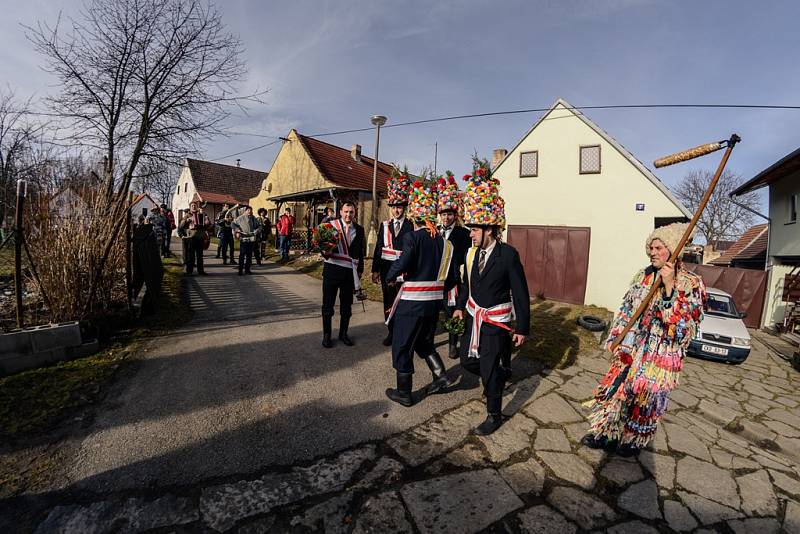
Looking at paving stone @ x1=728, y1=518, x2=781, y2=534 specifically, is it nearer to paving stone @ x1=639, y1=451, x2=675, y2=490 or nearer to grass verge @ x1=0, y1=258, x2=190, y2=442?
paving stone @ x1=639, y1=451, x2=675, y2=490

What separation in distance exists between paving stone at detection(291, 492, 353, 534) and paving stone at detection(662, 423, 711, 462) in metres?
2.91

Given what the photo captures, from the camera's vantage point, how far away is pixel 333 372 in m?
4.05

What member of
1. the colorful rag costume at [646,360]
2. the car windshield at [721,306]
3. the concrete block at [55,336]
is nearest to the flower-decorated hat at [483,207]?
the colorful rag costume at [646,360]

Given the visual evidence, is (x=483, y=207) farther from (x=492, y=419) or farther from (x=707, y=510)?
(x=707, y=510)

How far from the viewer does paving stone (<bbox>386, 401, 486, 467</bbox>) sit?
2.71m

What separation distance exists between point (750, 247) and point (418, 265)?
24234 mm

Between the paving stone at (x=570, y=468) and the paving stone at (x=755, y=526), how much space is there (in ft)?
2.60

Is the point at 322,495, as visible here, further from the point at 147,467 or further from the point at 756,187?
the point at 756,187

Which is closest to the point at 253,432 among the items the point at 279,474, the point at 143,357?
the point at 279,474

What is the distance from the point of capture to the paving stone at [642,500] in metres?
2.29

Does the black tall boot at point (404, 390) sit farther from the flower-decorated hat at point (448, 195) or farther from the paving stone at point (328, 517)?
the flower-decorated hat at point (448, 195)

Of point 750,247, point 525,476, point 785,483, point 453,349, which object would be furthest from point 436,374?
point 750,247

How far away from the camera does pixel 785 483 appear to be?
2713 mm

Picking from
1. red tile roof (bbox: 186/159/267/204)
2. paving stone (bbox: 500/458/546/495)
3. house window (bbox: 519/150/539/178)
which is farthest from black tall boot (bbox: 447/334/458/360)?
red tile roof (bbox: 186/159/267/204)
